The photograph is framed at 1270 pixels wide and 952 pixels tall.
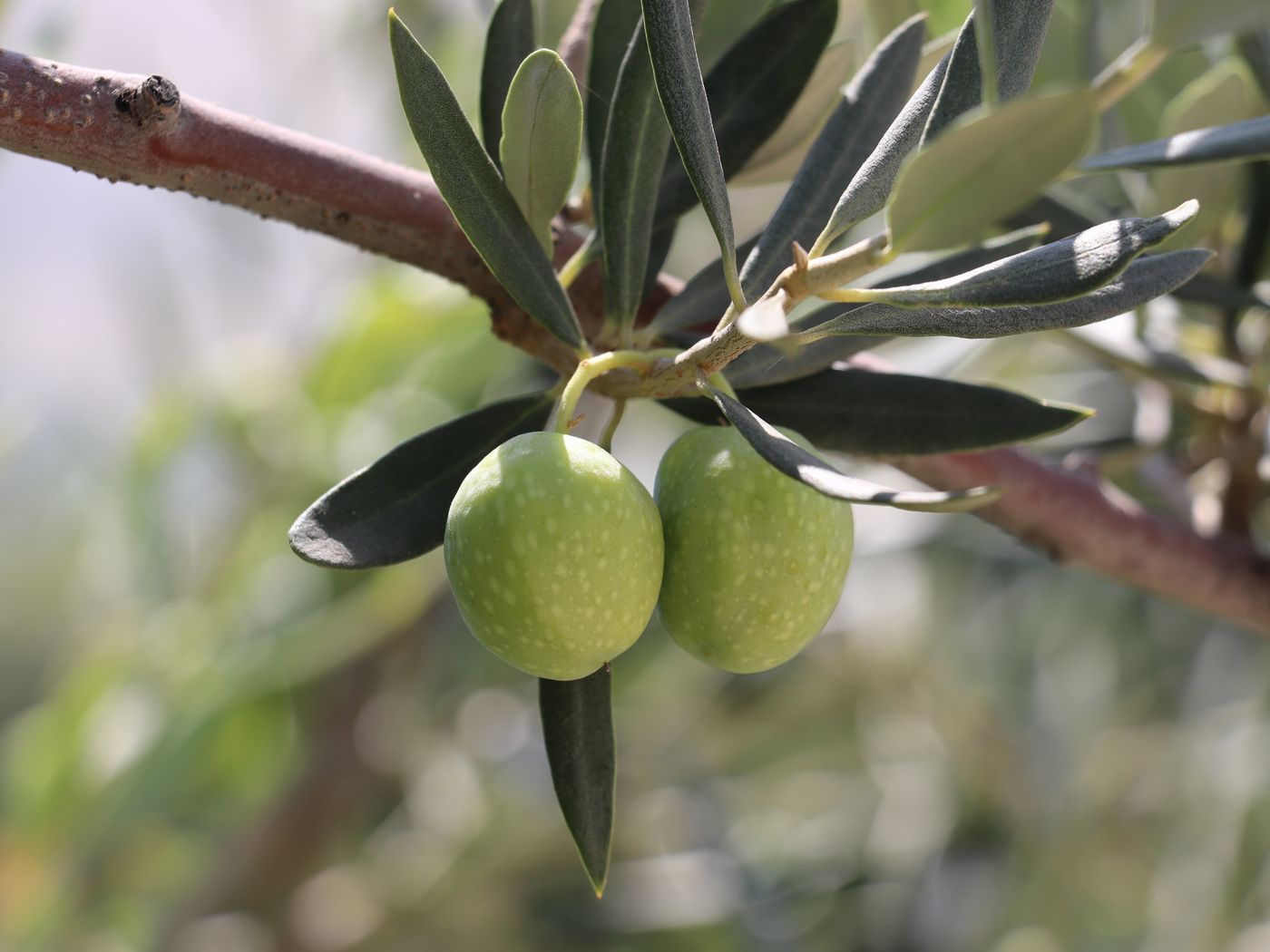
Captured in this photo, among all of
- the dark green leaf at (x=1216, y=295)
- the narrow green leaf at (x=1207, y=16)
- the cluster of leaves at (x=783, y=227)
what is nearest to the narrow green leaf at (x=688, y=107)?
the cluster of leaves at (x=783, y=227)

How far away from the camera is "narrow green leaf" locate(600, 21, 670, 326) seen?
0.47 m

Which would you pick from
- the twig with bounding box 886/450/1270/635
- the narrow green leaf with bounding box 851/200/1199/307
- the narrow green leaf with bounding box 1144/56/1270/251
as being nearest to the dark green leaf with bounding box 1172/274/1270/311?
the narrow green leaf with bounding box 1144/56/1270/251

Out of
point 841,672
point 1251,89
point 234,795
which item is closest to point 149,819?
point 234,795

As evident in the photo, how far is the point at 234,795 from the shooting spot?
1599mm

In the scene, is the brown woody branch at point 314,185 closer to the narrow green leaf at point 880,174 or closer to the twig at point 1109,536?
the twig at point 1109,536

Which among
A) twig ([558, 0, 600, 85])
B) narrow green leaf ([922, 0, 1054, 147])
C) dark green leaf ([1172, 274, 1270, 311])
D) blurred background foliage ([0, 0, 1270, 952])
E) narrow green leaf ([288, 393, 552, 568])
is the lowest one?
blurred background foliage ([0, 0, 1270, 952])

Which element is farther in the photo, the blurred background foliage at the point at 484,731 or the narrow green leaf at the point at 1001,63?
the blurred background foliage at the point at 484,731

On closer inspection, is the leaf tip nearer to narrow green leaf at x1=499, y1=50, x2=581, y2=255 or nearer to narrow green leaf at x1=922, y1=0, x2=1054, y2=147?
narrow green leaf at x1=922, y1=0, x2=1054, y2=147

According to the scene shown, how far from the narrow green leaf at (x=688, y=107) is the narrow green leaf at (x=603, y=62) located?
13 centimetres

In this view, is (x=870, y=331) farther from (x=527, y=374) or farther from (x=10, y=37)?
(x=10, y=37)

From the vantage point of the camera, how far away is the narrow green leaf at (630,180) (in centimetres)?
47

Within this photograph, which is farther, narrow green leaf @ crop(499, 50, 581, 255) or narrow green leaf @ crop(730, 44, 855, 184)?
narrow green leaf @ crop(730, 44, 855, 184)

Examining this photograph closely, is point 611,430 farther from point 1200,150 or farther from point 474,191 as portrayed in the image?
point 1200,150

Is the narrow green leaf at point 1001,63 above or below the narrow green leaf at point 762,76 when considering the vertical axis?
above
